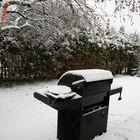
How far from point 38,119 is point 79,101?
1.87 m

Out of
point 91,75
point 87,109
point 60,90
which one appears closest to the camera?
point 60,90

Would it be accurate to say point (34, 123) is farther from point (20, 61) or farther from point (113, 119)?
point (20, 61)

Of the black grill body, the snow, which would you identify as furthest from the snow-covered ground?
the snow

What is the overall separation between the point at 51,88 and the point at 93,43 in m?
8.21

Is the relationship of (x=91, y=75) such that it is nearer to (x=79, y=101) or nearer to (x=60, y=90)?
(x=79, y=101)

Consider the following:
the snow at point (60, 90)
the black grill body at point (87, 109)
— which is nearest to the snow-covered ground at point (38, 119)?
the black grill body at point (87, 109)

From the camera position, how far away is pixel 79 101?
312cm

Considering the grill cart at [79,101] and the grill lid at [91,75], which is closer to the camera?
the grill cart at [79,101]

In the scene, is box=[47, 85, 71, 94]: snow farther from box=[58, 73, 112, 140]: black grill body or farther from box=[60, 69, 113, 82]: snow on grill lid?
box=[60, 69, 113, 82]: snow on grill lid

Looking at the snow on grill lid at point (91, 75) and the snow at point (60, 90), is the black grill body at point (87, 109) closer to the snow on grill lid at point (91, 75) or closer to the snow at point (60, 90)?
the snow on grill lid at point (91, 75)

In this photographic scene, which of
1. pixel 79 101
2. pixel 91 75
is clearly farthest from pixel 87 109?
pixel 91 75

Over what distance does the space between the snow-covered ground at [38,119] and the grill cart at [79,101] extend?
0.40m

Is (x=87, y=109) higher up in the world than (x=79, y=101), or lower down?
lower down

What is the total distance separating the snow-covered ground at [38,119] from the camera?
3.86 metres
